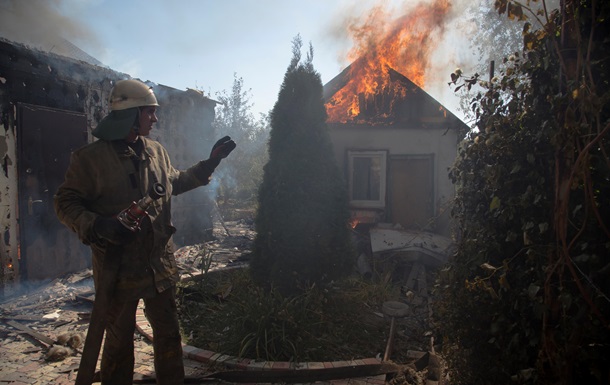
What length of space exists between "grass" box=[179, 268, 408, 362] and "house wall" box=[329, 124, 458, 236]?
4725 millimetres

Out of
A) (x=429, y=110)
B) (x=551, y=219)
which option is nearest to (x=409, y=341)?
(x=551, y=219)

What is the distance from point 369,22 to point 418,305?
7.23 meters

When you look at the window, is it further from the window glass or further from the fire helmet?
the fire helmet

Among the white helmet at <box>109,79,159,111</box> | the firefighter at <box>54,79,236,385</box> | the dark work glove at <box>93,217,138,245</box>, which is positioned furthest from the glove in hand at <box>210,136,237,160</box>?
the dark work glove at <box>93,217,138,245</box>

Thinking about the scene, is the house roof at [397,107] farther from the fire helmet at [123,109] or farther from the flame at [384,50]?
the fire helmet at [123,109]

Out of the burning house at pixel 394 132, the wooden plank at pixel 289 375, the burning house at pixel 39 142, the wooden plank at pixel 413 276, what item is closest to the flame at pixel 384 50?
the burning house at pixel 394 132

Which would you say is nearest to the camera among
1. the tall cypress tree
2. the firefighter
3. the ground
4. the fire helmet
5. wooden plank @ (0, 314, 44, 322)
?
the firefighter

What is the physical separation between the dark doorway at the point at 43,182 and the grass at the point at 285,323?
11.3 feet

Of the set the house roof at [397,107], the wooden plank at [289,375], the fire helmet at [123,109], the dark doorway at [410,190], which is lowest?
the wooden plank at [289,375]

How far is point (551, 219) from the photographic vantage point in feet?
7.26

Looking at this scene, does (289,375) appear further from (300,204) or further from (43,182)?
(43,182)

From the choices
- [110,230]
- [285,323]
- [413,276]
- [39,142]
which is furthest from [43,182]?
[413,276]

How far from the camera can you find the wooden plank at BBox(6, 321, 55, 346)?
4.82 m

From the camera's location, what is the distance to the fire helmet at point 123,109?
117 inches
